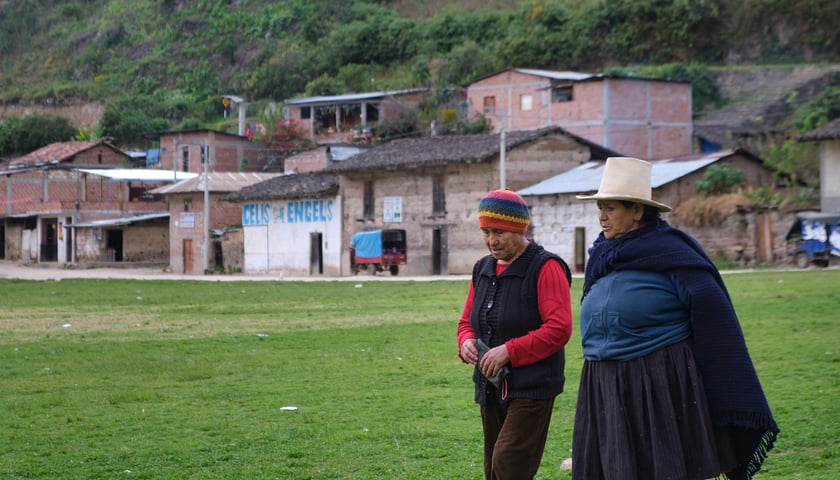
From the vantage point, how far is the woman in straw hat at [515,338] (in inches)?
229

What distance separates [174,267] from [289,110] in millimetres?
20600

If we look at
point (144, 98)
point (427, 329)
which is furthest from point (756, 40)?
point (427, 329)

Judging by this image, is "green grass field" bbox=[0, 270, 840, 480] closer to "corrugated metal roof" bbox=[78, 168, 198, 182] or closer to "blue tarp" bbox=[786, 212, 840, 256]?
"blue tarp" bbox=[786, 212, 840, 256]

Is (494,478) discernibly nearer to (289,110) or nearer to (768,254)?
(768,254)

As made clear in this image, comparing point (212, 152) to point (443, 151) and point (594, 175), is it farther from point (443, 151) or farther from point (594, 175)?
point (594, 175)

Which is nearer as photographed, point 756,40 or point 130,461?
point 130,461

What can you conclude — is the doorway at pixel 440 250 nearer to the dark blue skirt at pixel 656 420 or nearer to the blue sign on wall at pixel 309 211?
the blue sign on wall at pixel 309 211

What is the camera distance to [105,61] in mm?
114938

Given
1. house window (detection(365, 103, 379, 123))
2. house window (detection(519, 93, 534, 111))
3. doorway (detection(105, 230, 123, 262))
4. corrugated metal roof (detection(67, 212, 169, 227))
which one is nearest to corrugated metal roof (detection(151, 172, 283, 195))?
corrugated metal roof (detection(67, 212, 169, 227))

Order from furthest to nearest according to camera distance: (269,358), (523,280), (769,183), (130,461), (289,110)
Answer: (289,110)
(769,183)
(269,358)
(130,461)
(523,280)

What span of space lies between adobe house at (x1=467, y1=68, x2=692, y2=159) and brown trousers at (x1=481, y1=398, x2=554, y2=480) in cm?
4985

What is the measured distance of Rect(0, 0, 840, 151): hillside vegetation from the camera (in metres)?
70.0

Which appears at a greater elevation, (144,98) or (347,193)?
(144,98)

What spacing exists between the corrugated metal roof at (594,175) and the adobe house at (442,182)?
41.6 inches
